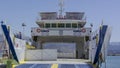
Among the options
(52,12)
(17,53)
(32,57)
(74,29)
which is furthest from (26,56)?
(52,12)

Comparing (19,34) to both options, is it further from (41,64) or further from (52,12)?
(52,12)

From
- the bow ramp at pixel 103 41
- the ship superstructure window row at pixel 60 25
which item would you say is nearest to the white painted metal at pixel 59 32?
the ship superstructure window row at pixel 60 25

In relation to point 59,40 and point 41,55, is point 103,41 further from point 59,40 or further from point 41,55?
point 59,40

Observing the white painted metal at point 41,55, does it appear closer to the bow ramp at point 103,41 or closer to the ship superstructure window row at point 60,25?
the bow ramp at point 103,41

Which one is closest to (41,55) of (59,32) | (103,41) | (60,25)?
(59,32)

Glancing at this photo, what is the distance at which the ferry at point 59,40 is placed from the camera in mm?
16906

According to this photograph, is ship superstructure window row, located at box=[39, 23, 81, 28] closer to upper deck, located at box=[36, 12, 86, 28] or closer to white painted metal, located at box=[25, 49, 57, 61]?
upper deck, located at box=[36, 12, 86, 28]

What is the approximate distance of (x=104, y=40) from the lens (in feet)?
54.3

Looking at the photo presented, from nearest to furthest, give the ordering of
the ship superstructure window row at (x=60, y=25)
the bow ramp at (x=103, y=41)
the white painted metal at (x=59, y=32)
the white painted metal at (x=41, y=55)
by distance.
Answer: the bow ramp at (x=103, y=41) < the white painted metal at (x=41, y=55) < the white painted metal at (x=59, y=32) < the ship superstructure window row at (x=60, y=25)

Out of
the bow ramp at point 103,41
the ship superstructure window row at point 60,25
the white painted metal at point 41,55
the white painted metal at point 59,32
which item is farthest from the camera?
the ship superstructure window row at point 60,25

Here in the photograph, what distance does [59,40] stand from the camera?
27.2 meters

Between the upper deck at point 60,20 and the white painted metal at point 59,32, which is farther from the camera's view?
the upper deck at point 60,20

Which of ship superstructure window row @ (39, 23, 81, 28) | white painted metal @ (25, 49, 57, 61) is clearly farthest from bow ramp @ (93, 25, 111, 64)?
ship superstructure window row @ (39, 23, 81, 28)

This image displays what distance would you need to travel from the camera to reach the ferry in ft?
55.5
